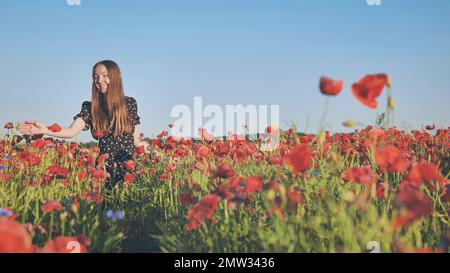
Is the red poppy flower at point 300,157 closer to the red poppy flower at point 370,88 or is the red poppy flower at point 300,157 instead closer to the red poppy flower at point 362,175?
the red poppy flower at point 362,175

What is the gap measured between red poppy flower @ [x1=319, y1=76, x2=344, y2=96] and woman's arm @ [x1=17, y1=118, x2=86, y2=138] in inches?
104

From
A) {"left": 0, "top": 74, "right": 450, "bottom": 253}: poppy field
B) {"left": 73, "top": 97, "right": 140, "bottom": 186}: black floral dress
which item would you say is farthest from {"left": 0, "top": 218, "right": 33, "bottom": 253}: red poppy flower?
{"left": 73, "top": 97, "right": 140, "bottom": 186}: black floral dress

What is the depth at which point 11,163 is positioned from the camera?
14.2ft

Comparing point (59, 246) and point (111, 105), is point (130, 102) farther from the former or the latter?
point (59, 246)

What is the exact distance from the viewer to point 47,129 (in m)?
3.63

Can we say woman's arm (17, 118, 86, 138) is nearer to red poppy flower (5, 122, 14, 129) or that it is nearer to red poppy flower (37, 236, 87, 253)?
red poppy flower (5, 122, 14, 129)

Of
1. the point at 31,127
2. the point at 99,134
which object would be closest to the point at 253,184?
the point at 31,127

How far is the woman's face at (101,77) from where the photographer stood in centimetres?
429

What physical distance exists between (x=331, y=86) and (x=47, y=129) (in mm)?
2749

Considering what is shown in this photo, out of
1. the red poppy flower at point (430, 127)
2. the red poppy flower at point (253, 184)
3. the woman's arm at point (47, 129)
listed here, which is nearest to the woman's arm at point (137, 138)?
the woman's arm at point (47, 129)

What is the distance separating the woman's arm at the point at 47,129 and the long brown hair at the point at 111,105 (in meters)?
0.14
